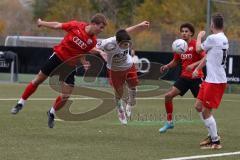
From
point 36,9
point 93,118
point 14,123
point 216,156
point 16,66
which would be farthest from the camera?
point 36,9

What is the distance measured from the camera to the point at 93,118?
56.7 feet

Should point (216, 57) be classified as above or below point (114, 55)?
above

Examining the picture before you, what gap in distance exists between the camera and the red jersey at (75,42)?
13945 millimetres

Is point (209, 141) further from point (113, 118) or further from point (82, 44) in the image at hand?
point (113, 118)

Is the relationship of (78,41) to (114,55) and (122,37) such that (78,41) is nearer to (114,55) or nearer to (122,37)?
(122,37)

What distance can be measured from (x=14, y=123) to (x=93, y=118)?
2621mm

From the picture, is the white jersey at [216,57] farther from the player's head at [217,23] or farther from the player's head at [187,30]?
the player's head at [187,30]

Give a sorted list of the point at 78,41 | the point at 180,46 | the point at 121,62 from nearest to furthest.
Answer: the point at 78,41 → the point at 180,46 → the point at 121,62

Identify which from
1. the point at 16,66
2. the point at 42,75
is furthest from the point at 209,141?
the point at 16,66

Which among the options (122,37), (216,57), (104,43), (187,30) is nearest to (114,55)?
(104,43)

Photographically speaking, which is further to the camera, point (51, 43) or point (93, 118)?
point (51, 43)

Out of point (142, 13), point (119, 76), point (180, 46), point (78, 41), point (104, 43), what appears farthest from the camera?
point (142, 13)

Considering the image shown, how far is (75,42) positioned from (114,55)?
1.63m

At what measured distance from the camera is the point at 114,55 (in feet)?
50.7
